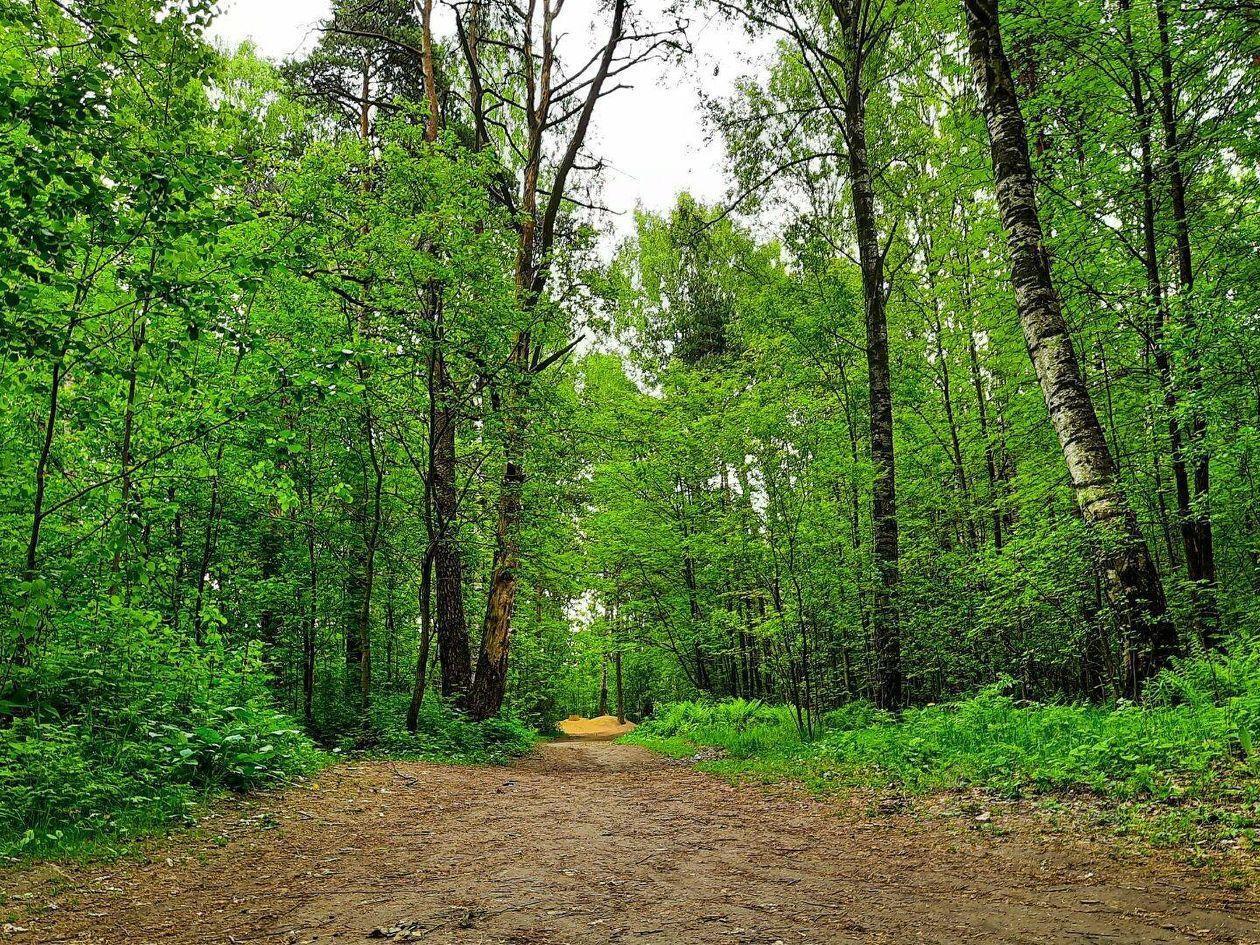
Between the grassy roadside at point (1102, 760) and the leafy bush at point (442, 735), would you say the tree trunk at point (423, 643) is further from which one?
the grassy roadside at point (1102, 760)

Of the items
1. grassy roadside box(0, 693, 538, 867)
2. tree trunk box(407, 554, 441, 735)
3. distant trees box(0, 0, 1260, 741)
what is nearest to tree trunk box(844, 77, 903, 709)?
distant trees box(0, 0, 1260, 741)

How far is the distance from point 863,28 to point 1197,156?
5688 millimetres

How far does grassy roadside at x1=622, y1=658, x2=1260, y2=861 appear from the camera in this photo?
3615 mm

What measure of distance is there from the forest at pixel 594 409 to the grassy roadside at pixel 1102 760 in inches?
1.9

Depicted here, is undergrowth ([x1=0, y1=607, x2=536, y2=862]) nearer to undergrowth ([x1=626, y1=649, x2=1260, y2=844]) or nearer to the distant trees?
the distant trees

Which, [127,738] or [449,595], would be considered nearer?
[127,738]

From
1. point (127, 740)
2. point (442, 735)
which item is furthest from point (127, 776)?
point (442, 735)

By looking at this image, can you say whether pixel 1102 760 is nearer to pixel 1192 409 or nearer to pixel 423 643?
pixel 1192 409

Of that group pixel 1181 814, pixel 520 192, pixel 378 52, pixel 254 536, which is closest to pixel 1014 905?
pixel 1181 814

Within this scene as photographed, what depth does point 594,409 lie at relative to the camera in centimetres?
1195

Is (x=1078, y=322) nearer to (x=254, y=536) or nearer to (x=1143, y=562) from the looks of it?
(x=1143, y=562)

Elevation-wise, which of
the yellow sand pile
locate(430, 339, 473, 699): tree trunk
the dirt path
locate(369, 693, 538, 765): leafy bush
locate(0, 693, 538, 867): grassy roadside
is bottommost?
the yellow sand pile

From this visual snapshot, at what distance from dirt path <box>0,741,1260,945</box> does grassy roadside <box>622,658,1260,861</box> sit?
59 centimetres

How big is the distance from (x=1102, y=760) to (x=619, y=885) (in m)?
3.52
